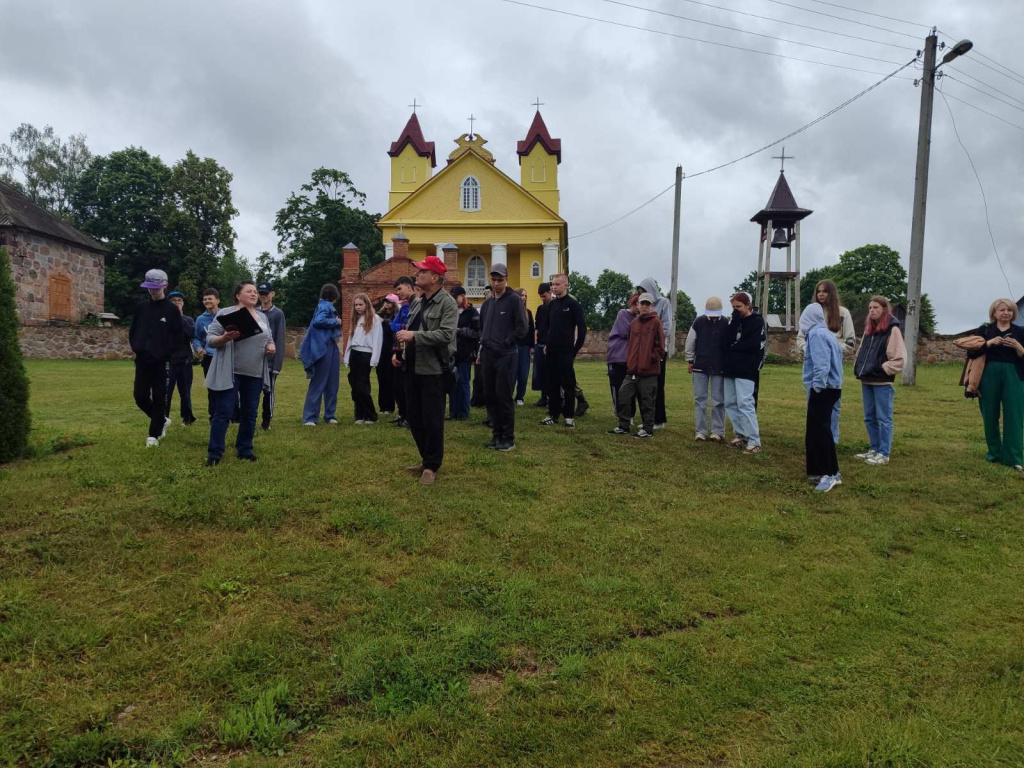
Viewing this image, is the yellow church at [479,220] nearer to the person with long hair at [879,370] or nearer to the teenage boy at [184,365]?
the teenage boy at [184,365]

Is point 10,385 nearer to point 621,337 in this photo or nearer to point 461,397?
point 461,397

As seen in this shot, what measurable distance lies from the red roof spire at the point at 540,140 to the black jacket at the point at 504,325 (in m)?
36.3

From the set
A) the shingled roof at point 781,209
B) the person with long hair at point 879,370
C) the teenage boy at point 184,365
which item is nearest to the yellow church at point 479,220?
the shingled roof at point 781,209

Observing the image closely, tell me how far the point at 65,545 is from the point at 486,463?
3649 mm

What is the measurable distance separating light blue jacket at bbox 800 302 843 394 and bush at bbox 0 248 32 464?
7.47 meters

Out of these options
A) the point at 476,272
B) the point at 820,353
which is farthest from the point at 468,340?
the point at 476,272

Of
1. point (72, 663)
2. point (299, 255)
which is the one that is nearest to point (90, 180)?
point (299, 255)

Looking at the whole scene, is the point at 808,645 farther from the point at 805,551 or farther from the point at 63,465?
the point at 63,465

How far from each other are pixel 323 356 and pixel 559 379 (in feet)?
10.5

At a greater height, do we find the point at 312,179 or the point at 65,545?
the point at 312,179

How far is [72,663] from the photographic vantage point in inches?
124

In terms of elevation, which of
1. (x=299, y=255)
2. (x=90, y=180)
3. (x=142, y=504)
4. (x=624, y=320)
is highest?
(x=90, y=180)

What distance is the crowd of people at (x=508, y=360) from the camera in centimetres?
630

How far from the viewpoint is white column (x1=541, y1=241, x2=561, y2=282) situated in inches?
1523
